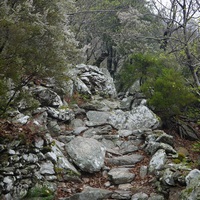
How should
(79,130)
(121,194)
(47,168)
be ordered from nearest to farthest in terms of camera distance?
(121,194) → (47,168) → (79,130)

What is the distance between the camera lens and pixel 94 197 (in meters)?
6.61

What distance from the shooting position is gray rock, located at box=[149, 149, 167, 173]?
25.9 feet

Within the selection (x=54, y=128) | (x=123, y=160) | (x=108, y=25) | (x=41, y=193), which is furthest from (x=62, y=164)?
(x=108, y=25)

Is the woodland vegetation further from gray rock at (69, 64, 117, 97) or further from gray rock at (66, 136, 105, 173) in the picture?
gray rock at (66, 136, 105, 173)

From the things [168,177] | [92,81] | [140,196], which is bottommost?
[140,196]

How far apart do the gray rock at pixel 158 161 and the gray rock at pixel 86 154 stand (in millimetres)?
1599

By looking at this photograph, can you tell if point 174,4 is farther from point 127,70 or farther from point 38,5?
point 38,5

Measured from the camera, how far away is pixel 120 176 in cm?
786

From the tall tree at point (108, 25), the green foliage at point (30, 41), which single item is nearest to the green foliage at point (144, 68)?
the tall tree at point (108, 25)

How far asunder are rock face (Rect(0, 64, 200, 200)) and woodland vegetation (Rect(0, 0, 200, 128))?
1.36 meters

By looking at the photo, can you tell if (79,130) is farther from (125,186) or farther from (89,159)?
(125,186)

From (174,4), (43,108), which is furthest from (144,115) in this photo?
(174,4)

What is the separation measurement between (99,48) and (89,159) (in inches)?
706

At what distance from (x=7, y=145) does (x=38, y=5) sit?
3.71 m
